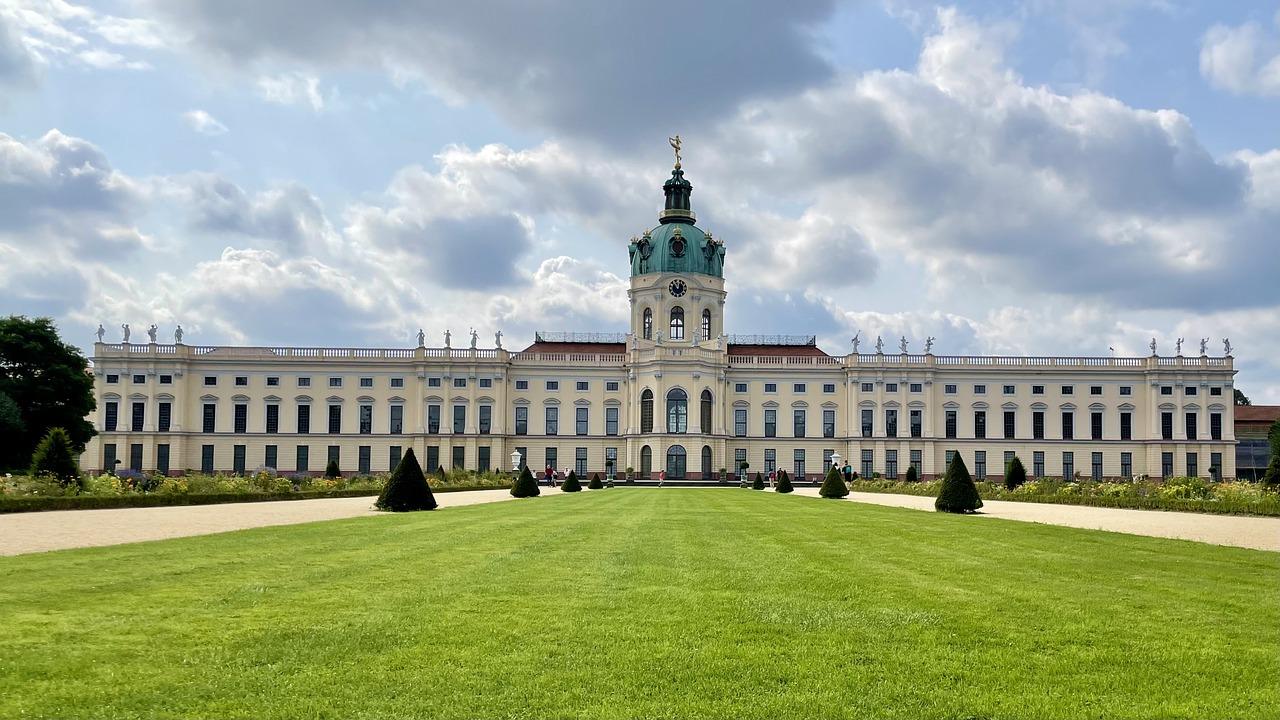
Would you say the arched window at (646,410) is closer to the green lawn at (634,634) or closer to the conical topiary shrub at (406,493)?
the conical topiary shrub at (406,493)

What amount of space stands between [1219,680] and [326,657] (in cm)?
732

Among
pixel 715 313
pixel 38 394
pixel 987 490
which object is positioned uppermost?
pixel 715 313

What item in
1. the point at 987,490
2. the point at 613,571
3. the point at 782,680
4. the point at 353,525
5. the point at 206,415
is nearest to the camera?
the point at 782,680

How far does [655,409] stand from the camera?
82375 mm

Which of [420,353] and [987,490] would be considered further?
[420,353]

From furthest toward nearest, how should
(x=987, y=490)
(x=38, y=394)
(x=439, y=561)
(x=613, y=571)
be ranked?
(x=38, y=394)
(x=987, y=490)
(x=439, y=561)
(x=613, y=571)

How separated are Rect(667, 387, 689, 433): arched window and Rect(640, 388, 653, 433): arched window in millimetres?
1613

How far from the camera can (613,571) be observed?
13.3m

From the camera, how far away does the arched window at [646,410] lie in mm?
83312

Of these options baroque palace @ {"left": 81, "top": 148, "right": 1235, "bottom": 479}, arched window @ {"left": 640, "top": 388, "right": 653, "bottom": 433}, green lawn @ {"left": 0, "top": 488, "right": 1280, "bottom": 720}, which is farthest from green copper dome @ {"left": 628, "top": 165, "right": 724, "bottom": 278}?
green lawn @ {"left": 0, "top": 488, "right": 1280, "bottom": 720}

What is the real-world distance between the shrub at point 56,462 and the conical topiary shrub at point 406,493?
10.7 meters

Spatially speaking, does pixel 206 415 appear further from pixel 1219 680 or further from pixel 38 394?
pixel 1219 680

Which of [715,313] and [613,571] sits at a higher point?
[715,313]

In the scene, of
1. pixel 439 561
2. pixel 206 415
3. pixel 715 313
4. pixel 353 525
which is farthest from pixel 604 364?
pixel 439 561
